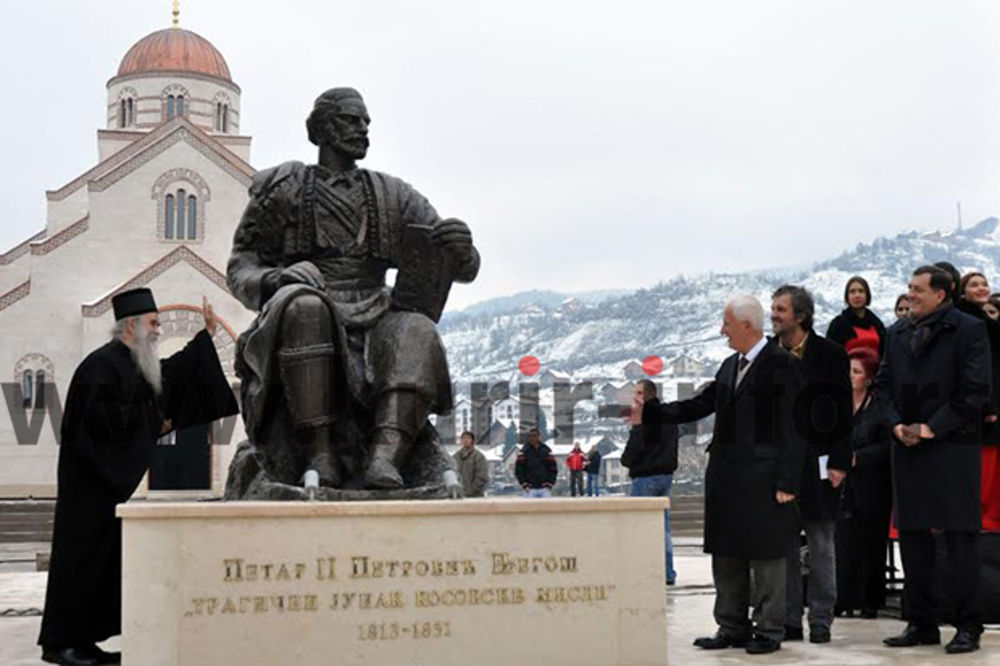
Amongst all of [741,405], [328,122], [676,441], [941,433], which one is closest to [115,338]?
[328,122]

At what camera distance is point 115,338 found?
684 cm

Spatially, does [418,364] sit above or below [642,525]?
above

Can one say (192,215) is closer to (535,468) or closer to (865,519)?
(535,468)

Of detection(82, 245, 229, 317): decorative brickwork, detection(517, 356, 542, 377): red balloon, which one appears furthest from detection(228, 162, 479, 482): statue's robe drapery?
detection(82, 245, 229, 317): decorative brickwork

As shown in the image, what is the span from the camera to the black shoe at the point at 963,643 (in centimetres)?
634

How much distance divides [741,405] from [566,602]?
5.42 feet

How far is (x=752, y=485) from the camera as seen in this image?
6543 mm

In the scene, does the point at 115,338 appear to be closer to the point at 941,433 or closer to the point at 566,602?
the point at 566,602

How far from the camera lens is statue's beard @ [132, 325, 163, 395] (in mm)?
6770

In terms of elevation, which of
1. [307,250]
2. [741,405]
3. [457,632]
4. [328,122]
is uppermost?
[328,122]

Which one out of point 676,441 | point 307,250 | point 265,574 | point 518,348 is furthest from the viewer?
point 518,348

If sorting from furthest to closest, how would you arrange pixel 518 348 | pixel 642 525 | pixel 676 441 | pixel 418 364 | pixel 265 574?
1. pixel 518 348
2. pixel 676 441
3. pixel 418 364
4. pixel 642 525
5. pixel 265 574

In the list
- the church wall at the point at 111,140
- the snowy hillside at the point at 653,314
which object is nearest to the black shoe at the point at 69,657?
the church wall at the point at 111,140

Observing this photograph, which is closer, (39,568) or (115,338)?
(115,338)
